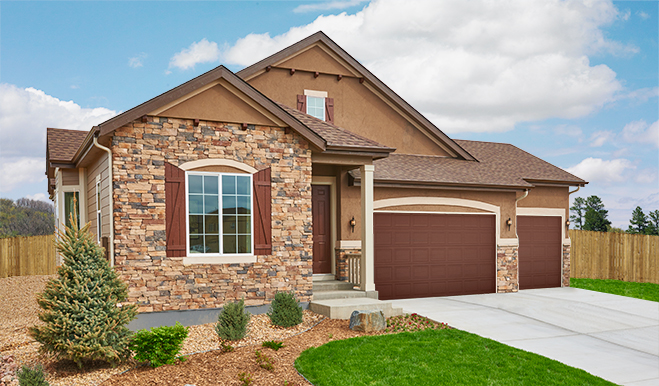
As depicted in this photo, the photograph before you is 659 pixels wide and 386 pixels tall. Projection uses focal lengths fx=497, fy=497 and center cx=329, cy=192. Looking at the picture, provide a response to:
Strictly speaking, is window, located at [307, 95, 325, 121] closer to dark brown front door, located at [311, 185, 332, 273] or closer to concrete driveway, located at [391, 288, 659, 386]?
dark brown front door, located at [311, 185, 332, 273]

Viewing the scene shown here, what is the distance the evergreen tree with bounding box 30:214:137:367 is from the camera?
21.1ft

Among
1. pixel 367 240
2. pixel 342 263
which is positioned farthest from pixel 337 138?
pixel 342 263

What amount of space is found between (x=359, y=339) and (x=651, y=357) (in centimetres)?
493

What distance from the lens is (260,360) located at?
22.9 ft

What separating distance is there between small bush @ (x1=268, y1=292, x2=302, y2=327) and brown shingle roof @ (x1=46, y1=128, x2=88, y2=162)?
22.0 feet

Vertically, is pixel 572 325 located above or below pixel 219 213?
below

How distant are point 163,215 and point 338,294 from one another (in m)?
4.02

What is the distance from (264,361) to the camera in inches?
274

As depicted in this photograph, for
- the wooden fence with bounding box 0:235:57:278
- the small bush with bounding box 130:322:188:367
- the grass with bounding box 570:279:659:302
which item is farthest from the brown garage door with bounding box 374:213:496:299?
the wooden fence with bounding box 0:235:57:278

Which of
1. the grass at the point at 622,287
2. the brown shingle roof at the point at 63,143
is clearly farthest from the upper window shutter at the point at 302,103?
the grass at the point at 622,287

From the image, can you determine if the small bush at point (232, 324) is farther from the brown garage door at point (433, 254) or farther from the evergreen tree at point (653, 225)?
the evergreen tree at point (653, 225)

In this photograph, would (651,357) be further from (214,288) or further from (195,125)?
(195,125)

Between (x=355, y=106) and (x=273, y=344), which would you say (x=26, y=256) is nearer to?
(x=355, y=106)

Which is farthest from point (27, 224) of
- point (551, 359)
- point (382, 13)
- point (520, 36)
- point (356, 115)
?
point (551, 359)
